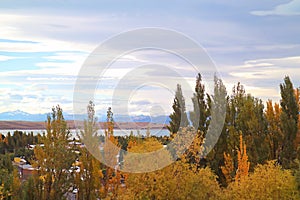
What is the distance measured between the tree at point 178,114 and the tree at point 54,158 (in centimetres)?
883

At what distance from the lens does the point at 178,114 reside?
3341 cm

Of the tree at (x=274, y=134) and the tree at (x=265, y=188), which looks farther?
the tree at (x=274, y=134)

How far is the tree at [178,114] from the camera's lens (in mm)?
32681

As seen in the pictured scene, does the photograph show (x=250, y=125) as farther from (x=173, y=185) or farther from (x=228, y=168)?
(x=173, y=185)

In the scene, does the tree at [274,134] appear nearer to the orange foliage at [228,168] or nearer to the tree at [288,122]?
the tree at [288,122]

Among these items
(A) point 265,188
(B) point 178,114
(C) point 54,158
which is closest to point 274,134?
(B) point 178,114

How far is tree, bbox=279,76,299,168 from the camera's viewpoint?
31312mm

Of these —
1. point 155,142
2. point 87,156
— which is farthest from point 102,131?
point 155,142

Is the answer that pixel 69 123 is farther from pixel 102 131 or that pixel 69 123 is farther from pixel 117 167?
pixel 117 167

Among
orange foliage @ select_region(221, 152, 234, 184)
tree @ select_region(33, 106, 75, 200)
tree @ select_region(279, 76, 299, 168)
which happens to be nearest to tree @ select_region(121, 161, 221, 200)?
tree @ select_region(33, 106, 75, 200)

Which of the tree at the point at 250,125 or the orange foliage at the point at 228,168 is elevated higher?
Answer: the tree at the point at 250,125

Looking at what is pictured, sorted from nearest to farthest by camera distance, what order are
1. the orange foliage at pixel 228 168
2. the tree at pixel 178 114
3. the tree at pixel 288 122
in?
the orange foliage at pixel 228 168 < the tree at pixel 288 122 < the tree at pixel 178 114

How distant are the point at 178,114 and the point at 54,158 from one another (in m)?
10.7

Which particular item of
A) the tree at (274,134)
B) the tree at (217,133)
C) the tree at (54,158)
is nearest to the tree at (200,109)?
the tree at (217,133)
